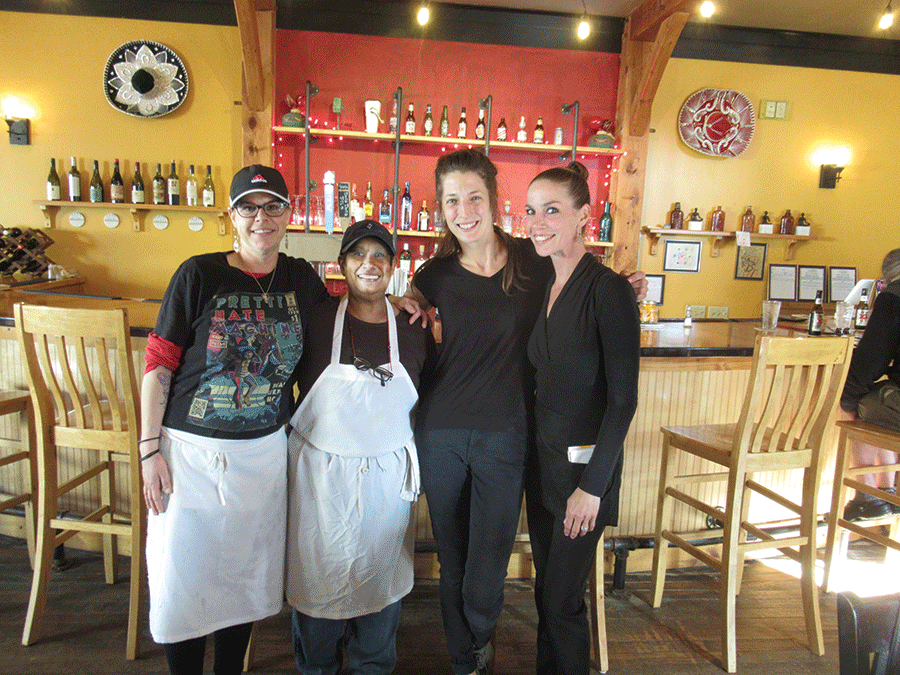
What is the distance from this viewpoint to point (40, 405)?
193 cm

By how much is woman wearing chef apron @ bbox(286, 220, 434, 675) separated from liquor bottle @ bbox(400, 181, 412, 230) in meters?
3.14

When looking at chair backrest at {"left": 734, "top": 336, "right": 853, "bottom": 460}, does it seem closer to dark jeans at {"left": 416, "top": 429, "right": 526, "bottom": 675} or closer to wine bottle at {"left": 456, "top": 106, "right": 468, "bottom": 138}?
dark jeans at {"left": 416, "top": 429, "right": 526, "bottom": 675}

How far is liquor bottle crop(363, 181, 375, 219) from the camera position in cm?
455

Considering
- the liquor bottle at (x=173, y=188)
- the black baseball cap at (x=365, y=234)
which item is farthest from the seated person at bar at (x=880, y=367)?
the liquor bottle at (x=173, y=188)

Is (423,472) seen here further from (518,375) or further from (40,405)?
(40,405)

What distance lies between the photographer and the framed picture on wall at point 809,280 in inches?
211

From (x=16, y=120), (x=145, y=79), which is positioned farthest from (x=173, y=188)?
(x=16, y=120)

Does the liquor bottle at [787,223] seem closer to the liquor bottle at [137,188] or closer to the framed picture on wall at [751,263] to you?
the framed picture on wall at [751,263]

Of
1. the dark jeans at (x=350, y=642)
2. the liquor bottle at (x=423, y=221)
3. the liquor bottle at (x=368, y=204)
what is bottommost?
the dark jeans at (x=350, y=642)

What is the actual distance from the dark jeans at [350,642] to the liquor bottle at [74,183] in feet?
14.6

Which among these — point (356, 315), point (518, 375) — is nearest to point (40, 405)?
point (356, 315)

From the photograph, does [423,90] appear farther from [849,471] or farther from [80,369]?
[849,471]

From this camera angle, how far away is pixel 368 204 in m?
4.57

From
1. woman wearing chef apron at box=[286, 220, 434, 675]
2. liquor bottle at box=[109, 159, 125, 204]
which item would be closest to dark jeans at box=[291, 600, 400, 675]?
woman wearing chef apron at box=[286, 220, 434, 675]
